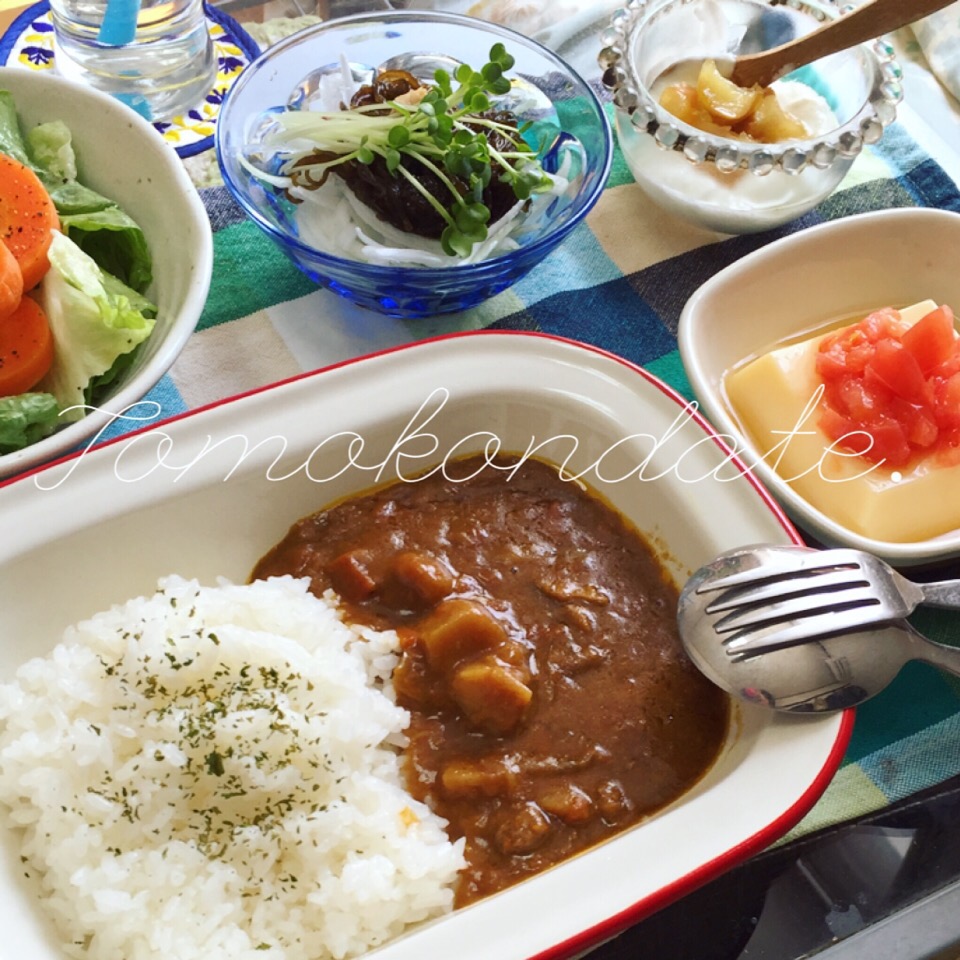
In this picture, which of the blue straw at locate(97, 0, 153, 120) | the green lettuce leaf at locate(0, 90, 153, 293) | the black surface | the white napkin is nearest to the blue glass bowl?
the green lettuce leaf at locate(0, 90, 153, 293)

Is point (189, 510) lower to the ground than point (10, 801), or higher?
higher

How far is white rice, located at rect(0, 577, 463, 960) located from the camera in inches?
64.5

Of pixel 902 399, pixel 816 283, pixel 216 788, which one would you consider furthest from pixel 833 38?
pixel 216 788

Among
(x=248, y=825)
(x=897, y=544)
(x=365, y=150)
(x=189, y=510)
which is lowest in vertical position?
(x=248, y=825)

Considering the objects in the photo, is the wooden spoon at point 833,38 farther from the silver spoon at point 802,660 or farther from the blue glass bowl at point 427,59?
the silver spoon at point 802,660

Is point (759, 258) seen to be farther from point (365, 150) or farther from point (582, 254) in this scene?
point (365, 150)

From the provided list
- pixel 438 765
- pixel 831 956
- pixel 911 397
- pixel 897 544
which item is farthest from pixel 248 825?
pixel 911 397

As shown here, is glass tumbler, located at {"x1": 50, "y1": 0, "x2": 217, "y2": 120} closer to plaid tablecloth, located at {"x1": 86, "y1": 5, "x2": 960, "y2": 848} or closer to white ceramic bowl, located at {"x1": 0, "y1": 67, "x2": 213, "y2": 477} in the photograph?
plaid tablecloth, located at {"x1": 86, "y1": 5, "x2": 960, "y2": 848}

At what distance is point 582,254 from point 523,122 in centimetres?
35

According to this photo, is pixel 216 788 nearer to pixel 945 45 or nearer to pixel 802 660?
pixel 802 660

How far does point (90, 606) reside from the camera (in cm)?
192

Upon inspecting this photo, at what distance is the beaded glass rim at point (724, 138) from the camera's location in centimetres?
246

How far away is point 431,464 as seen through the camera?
2.14m

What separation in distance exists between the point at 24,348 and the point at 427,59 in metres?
1.25
